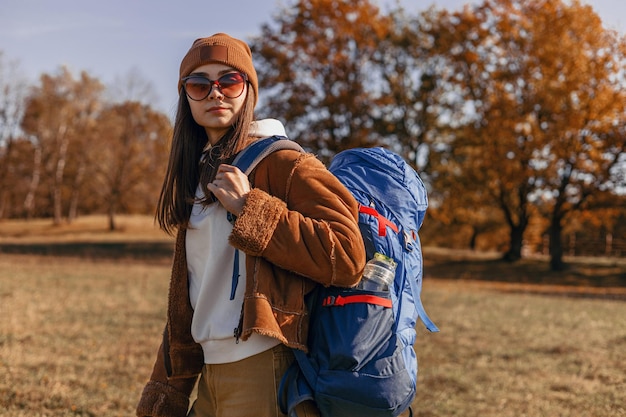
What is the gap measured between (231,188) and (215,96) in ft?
1.32

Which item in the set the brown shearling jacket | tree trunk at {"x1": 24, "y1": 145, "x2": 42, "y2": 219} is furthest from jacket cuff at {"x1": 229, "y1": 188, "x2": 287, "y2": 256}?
tree trunk at {"x1": 24, "y1": 145, "x2": 42, "y2": 219}

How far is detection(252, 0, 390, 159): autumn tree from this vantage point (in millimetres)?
27156

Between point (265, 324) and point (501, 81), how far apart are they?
25652 mm

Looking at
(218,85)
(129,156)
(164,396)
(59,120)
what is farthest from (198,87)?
(59,120)

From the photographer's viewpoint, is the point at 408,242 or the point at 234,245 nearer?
the point at 234,245

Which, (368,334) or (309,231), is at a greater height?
(309,231)

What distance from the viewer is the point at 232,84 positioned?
241 cm

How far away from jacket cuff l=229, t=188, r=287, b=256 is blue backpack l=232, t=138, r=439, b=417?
0.89 feet

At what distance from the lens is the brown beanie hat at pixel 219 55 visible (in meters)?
2.41

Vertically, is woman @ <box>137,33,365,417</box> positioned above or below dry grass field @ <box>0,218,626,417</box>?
above

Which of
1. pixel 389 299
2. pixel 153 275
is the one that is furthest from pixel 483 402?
pixel 153 275

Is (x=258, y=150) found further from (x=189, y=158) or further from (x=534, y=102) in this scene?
(x=534, y=102)

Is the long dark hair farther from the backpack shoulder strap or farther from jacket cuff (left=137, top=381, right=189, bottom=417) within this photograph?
jacket cuff (left=137, top=381, right=189, bottom=417)

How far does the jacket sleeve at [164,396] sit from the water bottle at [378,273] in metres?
0.91
